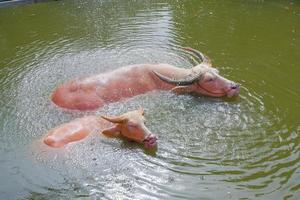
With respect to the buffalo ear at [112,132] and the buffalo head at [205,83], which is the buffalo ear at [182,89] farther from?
the buffalo ear at [112,132]

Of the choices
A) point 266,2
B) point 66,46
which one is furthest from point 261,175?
point 266,2

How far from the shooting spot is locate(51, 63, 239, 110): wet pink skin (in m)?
8.38

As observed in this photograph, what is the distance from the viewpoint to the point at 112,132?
739 cm

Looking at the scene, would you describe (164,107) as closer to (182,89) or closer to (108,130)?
(182,89)

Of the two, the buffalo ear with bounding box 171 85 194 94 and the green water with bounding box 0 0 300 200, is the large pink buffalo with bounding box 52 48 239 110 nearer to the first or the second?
the buffalo ear with bounding box 171 85 194 94

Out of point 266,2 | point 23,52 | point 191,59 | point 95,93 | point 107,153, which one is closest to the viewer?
point 107,153

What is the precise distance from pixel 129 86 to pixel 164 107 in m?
0.90

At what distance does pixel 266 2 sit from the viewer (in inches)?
555

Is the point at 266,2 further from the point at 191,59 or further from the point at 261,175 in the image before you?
the point at 261,175

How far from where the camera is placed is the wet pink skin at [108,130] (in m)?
7.07

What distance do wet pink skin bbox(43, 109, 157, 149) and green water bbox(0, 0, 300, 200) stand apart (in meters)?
0.14

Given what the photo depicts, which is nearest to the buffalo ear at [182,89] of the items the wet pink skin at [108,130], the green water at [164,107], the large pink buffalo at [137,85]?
the large pink buffalo at [137,85]

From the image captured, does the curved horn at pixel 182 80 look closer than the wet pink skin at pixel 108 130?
No

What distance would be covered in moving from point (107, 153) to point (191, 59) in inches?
158
